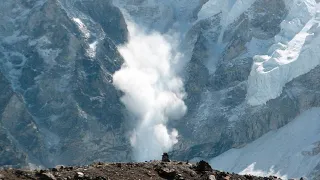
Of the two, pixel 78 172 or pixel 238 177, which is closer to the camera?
pixel 78 172

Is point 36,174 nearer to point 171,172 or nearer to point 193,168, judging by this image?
point 171,172

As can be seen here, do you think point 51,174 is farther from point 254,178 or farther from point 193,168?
point 254,178

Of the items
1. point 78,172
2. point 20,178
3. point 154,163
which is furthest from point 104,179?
point 154,163

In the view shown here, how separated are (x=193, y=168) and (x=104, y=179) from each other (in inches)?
Answer: 332

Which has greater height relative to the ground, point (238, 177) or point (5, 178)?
point (238, 177)

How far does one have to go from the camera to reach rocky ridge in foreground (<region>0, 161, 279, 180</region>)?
43.4 m

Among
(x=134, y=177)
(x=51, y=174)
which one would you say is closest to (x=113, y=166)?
(x=134, y=177)

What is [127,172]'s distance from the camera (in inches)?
1858

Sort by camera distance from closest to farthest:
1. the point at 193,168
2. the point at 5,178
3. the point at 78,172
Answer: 1. the point at 5,178
2. the point at 78,172
3. the point at 193,168

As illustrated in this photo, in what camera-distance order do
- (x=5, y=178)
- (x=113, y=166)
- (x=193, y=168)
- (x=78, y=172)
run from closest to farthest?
(x=5, y=178) → (x=78, y=172) → (x=113, y=166) → (x=193, y=168)

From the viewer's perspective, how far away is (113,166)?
48.2 metres

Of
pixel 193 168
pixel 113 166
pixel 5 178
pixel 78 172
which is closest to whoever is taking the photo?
pixel 5 178

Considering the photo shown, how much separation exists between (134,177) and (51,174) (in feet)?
15.4

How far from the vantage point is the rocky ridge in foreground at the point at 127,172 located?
4338 cm
